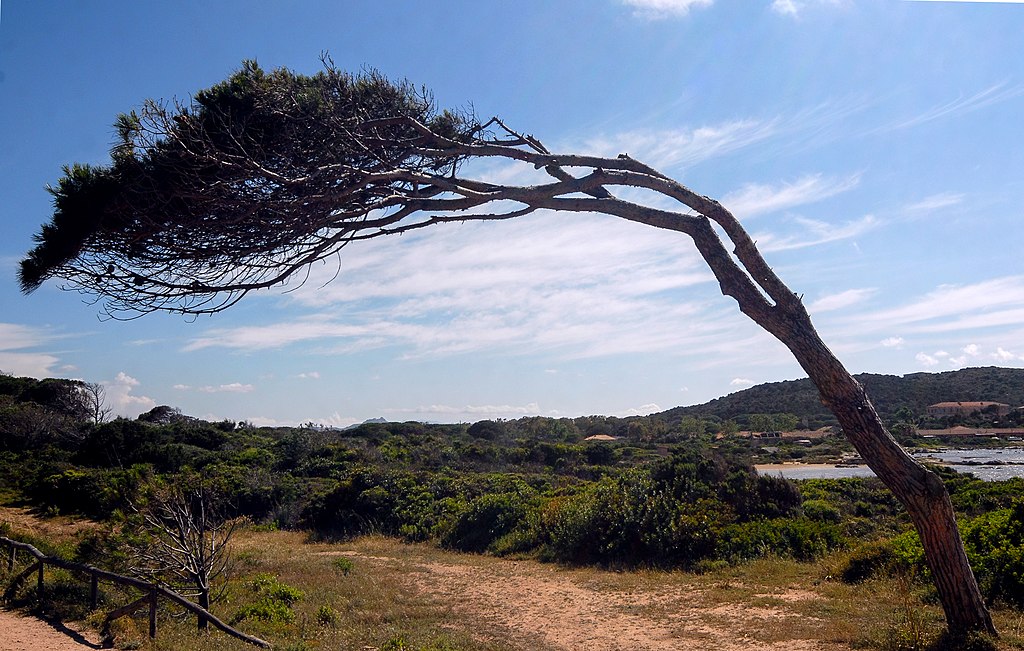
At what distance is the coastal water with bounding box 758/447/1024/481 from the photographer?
18.0 m

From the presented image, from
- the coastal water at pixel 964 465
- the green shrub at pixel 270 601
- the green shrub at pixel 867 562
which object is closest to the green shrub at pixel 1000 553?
the green shrub at pixel 867 562

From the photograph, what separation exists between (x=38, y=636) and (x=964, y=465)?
2110cm

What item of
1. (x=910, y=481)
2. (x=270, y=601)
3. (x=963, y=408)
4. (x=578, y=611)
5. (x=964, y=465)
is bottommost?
(x=578, y=611)

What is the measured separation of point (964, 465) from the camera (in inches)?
761

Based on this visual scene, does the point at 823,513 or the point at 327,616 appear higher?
the point at 823,513

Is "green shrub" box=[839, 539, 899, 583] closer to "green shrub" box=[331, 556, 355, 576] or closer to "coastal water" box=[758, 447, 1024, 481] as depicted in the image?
"coastal water" box=[758, 447, 1024, 481]

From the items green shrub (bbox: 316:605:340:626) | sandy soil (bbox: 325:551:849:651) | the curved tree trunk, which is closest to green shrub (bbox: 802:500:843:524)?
sandy soil (bbox: 325:551:849:651)

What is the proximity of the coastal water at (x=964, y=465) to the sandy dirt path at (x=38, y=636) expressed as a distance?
13684 mm

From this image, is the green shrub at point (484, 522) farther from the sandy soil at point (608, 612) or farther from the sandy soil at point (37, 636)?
the sandy soil at point (37, 636)

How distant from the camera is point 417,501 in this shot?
20.5 metres

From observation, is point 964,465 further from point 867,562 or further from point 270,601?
point 270,601

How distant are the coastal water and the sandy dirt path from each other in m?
13.7

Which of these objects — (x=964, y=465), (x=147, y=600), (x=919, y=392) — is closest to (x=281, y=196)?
(x=147, y=600)

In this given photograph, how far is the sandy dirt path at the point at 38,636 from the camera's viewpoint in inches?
295
